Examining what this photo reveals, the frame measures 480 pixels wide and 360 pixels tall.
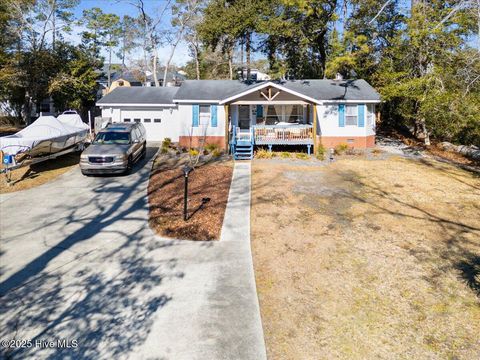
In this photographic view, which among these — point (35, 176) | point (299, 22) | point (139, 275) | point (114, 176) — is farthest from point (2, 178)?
point (299, 22)

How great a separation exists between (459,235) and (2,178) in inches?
678

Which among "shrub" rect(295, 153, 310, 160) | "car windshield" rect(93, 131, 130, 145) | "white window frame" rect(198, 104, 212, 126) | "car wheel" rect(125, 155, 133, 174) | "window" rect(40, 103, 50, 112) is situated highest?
"window" rect(40, 103, 50, 112)

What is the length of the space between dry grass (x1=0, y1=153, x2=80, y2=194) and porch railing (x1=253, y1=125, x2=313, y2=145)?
9753 millimetres

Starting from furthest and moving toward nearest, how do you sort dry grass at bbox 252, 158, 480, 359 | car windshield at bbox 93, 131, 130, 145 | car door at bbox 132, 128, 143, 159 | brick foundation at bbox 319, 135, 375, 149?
1. brick foundation at bbox 319, 135, 375, 149
2. car door at bbox 132, 128, 143, 159
3. car windshield at bbox 93, 131, 130, 145
4. dry grass at bbox 252, 158, 480, 359

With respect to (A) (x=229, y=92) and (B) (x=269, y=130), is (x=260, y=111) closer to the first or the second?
(A) (x=229, y=92)

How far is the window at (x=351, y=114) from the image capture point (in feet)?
73.2

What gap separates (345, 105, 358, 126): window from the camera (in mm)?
22312

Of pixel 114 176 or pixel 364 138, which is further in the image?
pixel 364 138

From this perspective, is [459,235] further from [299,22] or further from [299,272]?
[299,22]

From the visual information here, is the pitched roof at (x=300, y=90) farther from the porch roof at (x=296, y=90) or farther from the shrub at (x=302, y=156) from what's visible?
the shrub at (x=302, y=156)

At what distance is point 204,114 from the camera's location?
22.1 meters

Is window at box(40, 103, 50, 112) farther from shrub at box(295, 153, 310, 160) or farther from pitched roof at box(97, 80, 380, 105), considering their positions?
shrub at box(295, 153, 310, 160)

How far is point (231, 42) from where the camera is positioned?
36344mm

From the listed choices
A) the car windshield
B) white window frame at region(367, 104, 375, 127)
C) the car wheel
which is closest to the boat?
the car windshield
